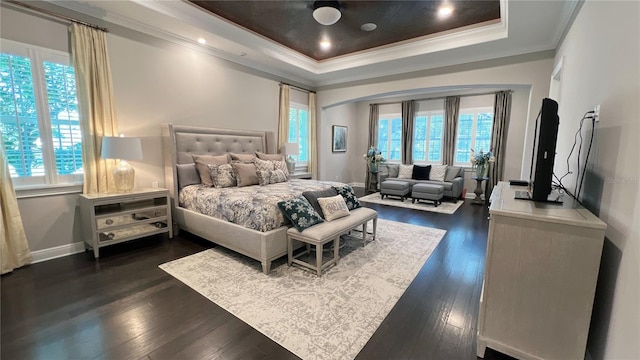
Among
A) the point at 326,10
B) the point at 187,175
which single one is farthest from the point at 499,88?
the point at 187,175

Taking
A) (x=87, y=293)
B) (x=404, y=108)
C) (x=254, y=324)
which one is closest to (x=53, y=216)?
(x=87, y=293)

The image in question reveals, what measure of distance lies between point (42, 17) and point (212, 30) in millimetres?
1741

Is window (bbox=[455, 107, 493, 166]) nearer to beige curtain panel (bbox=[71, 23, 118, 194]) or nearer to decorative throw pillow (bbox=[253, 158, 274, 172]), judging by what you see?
decorative throw pillow (bbox=[253, 158, 274, 172])

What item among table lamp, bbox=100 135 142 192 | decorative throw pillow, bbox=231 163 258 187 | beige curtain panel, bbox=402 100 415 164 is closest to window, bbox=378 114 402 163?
beige curtain panel, bbox=402 100 415 164

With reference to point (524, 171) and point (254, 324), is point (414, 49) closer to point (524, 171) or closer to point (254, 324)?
point (524, 171)

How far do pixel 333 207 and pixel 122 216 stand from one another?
2.60 m

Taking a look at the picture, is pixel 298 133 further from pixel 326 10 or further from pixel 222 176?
pixel 326 10

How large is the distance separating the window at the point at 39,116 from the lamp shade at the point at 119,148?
386 millimetres

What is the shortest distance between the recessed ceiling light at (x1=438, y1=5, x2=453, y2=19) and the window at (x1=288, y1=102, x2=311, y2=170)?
3.38 m

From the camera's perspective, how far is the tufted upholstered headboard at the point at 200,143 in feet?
12.4

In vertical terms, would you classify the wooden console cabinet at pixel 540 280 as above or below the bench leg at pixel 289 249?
above

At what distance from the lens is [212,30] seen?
3699 millimetres

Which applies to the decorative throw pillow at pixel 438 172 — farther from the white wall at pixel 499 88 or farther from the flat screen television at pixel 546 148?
the flat screen television at pixel 546 148

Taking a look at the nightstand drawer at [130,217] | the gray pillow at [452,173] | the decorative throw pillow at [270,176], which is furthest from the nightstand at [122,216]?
the gray pillow at [452,173]
